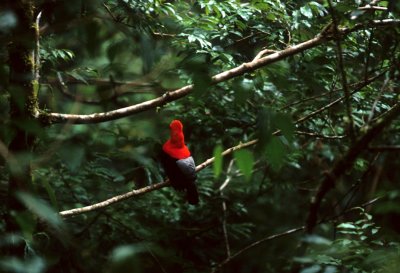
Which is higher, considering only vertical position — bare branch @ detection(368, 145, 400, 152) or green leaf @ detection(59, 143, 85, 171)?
green leaf @ detection(59, 143, 85, 171)

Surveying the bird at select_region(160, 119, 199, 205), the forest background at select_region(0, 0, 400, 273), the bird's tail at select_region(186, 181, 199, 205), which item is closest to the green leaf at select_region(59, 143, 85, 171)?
the forest background at select_region(0, 0, 400, 273)

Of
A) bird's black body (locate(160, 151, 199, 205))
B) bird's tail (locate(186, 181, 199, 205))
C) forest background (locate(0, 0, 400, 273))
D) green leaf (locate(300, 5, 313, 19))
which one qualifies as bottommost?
bird's tail (locate(186, 181, 199, 205))

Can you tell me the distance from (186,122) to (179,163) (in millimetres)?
443

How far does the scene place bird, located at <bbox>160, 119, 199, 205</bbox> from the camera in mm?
3232

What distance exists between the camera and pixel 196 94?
36.9 inches

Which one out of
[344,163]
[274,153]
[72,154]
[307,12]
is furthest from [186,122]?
[72,154]

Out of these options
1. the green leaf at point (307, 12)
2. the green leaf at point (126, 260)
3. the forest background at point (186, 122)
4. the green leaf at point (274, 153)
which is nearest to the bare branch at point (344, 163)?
the forest background at point (186, 122)

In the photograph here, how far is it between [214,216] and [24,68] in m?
2.44

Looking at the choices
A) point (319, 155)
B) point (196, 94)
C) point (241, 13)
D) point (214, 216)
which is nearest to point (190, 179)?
point (214, 216)

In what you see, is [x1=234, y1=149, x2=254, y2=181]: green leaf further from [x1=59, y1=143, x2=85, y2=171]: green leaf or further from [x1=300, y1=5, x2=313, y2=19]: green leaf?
[x1=300, y1=5, x2=313, y2=19]: green leaf

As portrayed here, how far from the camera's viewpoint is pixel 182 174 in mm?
3240

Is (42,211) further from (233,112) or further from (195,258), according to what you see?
(195,258)

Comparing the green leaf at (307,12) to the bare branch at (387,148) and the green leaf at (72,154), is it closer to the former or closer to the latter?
the bare branch at (387,148)

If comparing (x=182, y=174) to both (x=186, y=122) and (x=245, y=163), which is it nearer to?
(x=186, y=122)
